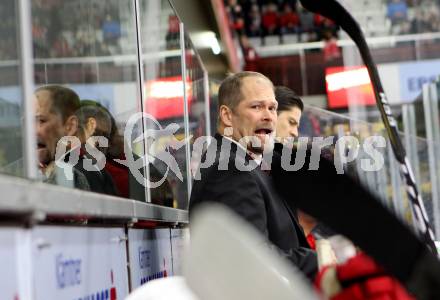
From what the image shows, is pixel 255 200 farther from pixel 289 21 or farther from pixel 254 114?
pixel 289 21

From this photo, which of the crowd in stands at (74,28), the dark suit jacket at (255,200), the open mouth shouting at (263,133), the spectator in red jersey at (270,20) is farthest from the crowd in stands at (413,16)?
the dark suit jacket at (255,200)

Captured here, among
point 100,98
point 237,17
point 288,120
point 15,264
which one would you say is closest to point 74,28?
point 100,98

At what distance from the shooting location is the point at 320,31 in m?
13.5

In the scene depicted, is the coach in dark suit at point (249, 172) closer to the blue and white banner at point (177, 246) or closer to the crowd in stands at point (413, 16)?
the blue and white banner at point (177, 246)

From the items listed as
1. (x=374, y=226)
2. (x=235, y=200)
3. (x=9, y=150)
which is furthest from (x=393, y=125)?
(x=374, y=226)

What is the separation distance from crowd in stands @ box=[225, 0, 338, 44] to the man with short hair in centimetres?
1121

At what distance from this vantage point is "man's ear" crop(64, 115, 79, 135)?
1.97 m

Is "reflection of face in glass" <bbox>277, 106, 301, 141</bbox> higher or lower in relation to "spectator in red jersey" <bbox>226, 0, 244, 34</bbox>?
lower

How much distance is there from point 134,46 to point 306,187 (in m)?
1.79

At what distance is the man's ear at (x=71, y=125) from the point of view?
1.97m

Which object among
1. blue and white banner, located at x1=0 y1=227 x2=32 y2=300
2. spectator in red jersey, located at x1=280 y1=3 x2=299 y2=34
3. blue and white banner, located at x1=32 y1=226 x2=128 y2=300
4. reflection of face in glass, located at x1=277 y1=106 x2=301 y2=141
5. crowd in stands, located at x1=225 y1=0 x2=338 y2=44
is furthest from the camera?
spectator in red jersey, located at x1=280 y1=3 x2=299 y2=34

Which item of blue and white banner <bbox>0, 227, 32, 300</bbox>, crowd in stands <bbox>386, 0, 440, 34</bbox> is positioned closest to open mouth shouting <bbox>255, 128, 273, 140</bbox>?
blue and white banner <bbox>0, 227, 32, 300</bbox>

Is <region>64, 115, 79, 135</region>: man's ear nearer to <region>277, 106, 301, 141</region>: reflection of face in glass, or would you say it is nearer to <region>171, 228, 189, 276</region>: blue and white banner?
<region>171, 228, 189, 276</region>: blue and white banner

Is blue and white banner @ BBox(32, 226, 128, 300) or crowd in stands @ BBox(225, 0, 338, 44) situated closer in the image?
blue and white banner @ BBox(32, 226, 128, 300)
